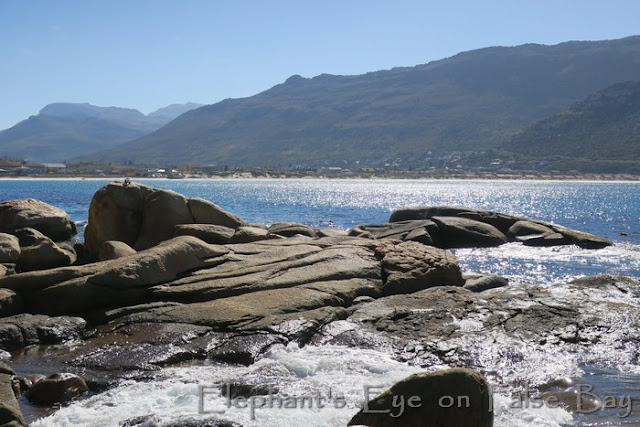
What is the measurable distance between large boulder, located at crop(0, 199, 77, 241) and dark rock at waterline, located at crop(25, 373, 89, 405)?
1587 cm

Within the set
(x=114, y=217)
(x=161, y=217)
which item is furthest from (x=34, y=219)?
(x=161, y=217)

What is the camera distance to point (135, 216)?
22.6m

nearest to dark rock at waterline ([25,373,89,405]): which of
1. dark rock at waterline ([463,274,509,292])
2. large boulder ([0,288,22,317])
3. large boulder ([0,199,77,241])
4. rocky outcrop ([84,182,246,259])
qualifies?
large boulder ([0,288,22,317])

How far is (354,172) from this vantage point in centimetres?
18850

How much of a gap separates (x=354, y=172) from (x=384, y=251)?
17107cm

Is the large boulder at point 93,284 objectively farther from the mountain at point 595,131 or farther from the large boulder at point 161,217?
the mountain at point 595,131

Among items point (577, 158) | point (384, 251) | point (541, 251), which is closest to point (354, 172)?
point (577, 158)

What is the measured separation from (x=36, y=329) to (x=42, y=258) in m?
4.72

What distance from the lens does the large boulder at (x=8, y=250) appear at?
59.1 feet

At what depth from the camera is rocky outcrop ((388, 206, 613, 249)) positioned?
30.5 metres

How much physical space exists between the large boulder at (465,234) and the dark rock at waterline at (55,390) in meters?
22.5

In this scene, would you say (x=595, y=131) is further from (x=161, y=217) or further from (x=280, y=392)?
(x=280, y=392)

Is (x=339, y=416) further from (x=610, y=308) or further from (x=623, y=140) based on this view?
(x=623, y=140)

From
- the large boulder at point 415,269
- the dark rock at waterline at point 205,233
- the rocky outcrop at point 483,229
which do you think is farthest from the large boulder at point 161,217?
the rocky outcrop at point 483,229
